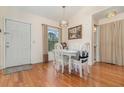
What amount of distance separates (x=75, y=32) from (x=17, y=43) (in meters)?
2.22

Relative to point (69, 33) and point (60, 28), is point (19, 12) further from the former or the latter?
point (69, 33)

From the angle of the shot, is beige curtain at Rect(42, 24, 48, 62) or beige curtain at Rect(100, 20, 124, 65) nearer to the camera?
beige curtain at Rect(42, 24, 48, 62)

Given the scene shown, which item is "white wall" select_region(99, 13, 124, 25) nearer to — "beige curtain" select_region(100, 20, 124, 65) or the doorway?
"beige curtain" select_region(100, 20, 124, 65)

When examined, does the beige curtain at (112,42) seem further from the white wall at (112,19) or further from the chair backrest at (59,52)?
the chair backrest at (59,52)

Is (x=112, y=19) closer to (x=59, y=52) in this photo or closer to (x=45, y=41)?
(x=59, y=52)

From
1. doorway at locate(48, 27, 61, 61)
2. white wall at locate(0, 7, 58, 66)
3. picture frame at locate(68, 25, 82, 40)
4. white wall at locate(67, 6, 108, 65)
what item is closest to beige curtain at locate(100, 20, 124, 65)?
white wall at locate(67, 6, 108, 65)

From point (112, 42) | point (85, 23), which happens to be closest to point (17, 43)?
point (85, 23)

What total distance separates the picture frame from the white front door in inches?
62.1

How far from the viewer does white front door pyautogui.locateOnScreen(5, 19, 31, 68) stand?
3.42m

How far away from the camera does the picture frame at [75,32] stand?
381 cm

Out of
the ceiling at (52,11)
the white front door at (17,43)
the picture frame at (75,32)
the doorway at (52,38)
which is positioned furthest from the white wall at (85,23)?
the white front door at (17,43)

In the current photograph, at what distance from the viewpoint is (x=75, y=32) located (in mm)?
4016

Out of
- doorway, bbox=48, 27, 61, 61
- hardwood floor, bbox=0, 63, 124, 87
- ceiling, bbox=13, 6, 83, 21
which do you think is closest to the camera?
hardwood floor, bbox=0, 63, 124, 87
